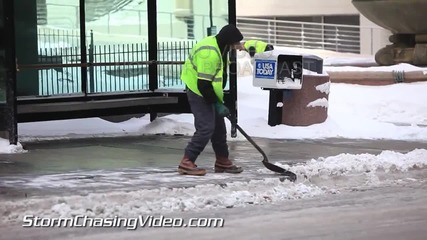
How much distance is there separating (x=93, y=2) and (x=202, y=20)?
1.92 metres

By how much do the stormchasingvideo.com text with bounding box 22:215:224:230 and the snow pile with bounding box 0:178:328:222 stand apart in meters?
0.12

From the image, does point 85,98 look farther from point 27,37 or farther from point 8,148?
point 8,148

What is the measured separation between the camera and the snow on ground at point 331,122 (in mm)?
13547

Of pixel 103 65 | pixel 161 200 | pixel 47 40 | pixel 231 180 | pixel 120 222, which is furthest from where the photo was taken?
pixel 47 40

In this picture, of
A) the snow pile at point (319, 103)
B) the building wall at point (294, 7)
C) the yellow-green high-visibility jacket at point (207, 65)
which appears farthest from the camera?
the building wall at point (294, 7)

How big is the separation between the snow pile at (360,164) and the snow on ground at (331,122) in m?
2.67

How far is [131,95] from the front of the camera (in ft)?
45.5

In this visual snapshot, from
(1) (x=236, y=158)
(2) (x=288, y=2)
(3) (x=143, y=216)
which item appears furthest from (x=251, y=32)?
(3) (x=143, y=216)

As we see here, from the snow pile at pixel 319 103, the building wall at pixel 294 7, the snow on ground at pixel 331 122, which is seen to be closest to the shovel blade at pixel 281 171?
the snow on ground at pixel 331 122

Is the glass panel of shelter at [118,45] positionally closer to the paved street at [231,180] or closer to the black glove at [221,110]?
the paved street at [231,180]

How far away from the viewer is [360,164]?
10.1m

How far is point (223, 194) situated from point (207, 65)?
1554mm

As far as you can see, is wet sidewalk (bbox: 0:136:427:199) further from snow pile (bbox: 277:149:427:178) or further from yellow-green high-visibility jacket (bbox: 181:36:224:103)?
yellow-green high-visibility jacket (bbox: 181:36:224:103)

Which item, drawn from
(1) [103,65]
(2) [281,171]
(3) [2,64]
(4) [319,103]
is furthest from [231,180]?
(4) [319,103]
